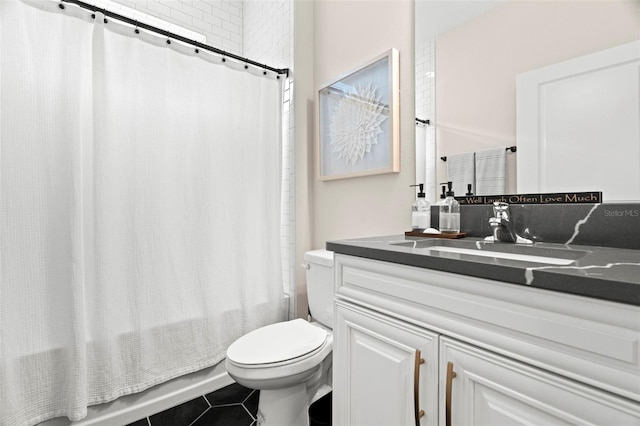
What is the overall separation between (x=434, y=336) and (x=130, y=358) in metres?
1.43

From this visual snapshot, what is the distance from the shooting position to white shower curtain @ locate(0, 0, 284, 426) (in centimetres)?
128

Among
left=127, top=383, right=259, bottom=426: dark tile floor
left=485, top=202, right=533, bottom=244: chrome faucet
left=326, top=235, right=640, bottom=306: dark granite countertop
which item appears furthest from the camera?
left=127, top=383, right=259, bottom=426: dark tile floor

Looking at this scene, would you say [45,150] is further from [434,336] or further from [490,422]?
[490,422]

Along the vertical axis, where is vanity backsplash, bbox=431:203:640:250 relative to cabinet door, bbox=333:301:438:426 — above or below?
above

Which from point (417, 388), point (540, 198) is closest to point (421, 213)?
point (540, 198)

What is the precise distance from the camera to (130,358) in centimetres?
152

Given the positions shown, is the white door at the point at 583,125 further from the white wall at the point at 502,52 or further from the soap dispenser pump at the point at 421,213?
the soap dispenser pump at the point at 421,213

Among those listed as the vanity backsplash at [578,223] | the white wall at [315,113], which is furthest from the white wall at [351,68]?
the vanity backsplash at [578,223]

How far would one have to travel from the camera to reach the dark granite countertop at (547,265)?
55 cm

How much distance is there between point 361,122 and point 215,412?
5.54 feet

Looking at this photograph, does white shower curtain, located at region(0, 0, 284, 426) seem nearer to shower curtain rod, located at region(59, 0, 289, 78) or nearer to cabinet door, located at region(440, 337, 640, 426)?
shower curtain rod, located at region(59, 0, 289, 78)

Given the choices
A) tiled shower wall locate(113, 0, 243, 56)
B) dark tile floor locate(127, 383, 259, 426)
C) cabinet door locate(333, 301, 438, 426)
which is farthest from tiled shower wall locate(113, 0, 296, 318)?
cabinet door locate(333, 301, 438, 426)

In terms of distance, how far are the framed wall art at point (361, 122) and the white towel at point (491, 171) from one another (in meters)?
0.42

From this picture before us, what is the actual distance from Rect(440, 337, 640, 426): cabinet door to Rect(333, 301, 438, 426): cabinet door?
0.16ft
